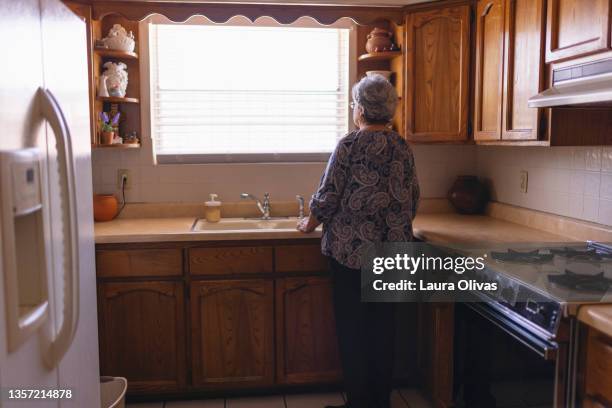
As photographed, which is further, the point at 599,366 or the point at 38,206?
the point at 599,366

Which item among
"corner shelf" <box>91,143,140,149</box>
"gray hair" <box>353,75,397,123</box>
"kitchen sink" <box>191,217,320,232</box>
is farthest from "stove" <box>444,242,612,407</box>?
"corner shelf" <box>91,143,140,149</box>

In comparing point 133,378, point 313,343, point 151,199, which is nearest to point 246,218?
point 151,199

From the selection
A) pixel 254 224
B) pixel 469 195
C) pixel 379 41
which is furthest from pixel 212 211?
pixel 469 195

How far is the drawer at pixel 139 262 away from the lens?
2578 millimetres

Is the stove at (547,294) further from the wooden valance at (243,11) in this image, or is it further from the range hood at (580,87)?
the wooden valance at (243,11)

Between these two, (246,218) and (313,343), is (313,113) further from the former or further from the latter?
(313,343)

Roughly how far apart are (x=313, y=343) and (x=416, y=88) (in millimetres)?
1385

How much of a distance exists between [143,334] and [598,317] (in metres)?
1.96

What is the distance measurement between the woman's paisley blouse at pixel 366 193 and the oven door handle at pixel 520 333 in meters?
0.49

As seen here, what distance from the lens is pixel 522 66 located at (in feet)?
7.79

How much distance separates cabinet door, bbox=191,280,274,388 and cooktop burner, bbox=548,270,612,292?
136 centimetres

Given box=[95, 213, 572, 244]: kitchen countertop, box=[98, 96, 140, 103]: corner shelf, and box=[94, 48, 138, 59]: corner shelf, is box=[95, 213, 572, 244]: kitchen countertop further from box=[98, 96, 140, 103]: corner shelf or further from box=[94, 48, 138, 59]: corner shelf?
box=[94, 48, 138, 59]: corner shelf

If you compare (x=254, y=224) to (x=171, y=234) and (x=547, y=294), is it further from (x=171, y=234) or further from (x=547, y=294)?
(x=547, y=294)

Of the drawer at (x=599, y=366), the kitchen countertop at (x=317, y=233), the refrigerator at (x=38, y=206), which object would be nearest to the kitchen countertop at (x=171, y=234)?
the kitchen countertop at (x=317, y=233)
